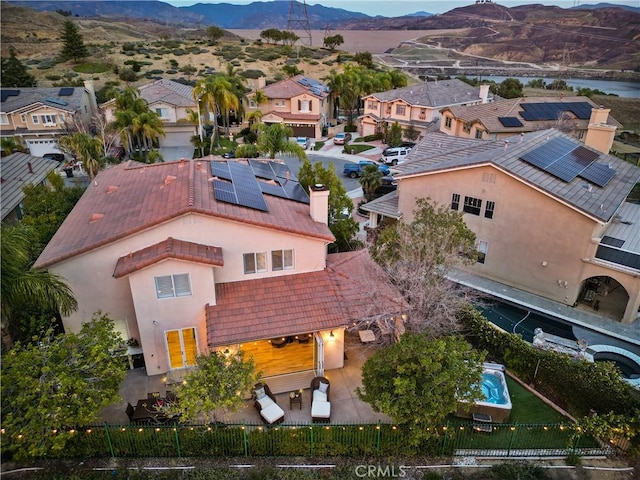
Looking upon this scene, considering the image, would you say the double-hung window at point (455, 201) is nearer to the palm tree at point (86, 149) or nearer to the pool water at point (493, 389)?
the pool water at point (493, 389)

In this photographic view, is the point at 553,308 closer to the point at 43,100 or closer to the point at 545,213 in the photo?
the point at 545,213

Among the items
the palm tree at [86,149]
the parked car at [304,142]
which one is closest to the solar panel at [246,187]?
the palm tree at [86,149]

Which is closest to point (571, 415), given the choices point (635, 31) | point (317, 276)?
point (317, 276)

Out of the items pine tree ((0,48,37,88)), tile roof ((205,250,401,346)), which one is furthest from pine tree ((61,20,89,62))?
tile roof ((205,250,401,346))

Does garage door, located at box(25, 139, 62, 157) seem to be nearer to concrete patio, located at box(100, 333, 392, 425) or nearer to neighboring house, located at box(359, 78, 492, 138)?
neighboring house, located at box(359, 78, 492, 138)

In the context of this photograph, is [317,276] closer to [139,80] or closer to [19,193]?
[19,193]

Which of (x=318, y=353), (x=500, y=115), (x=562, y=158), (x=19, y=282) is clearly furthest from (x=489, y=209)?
(x=500, y=115)
